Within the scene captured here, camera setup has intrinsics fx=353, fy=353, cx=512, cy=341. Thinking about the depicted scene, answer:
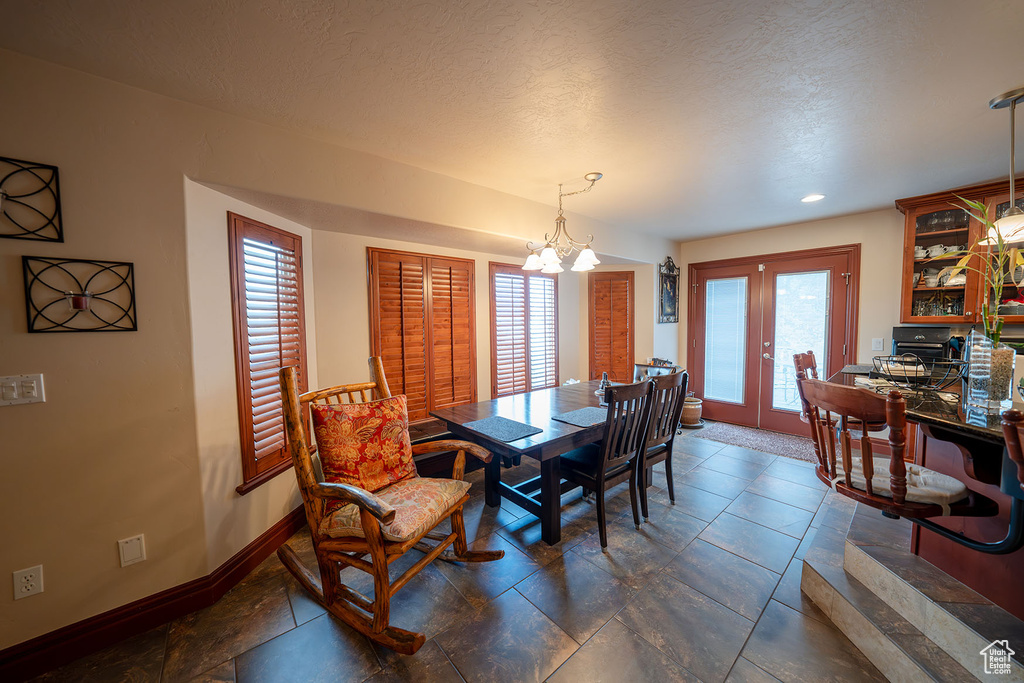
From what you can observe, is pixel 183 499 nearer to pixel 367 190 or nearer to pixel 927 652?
pixel 367 190

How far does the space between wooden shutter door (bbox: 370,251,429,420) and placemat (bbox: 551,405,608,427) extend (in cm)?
139

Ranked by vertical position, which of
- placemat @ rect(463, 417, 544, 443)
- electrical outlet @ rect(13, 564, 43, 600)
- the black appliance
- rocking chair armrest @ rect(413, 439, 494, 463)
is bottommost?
electrical outlet @ rect(13, 564, 43, 600)

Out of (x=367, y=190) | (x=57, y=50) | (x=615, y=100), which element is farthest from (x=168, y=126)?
(x=615, y=100)

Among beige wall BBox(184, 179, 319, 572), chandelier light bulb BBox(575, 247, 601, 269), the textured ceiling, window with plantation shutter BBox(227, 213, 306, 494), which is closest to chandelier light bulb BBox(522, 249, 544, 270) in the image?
chandelier light bulb BBox(575, 247, 601, 269)

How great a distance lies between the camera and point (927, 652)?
4.10ft

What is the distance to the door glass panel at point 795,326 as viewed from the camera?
382 cm

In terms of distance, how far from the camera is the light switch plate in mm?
1327

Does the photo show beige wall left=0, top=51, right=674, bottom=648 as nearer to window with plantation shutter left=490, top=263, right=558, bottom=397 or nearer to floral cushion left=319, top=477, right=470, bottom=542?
floral cushion left=319, top=477, right=470, bottom=542

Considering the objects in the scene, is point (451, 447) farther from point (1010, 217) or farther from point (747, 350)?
point (747, 350)

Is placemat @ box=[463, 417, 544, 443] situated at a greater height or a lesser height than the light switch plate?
lesser

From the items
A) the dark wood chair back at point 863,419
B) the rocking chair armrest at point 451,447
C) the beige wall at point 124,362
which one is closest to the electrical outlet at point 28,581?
the beige wall at point 124,362

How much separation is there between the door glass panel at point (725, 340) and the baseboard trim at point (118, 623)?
4941 mm

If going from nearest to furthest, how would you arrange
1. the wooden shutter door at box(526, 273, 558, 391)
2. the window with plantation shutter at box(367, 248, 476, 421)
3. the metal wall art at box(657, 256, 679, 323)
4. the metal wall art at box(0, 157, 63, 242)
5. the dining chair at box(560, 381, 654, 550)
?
the metal wall art at box(0, 157, 63, 242)
the dining chair at box(560, 381, 654, 550)
the window with plantation shutter at box(367, 248, 476, 421)
the wooden shutter door at box(526, 273, 558, 391)
the metal wall art at box(657, 256, 679, 323)

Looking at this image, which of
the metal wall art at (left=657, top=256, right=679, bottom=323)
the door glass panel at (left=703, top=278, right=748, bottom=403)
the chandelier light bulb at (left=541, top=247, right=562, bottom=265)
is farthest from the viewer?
the metal wall art at (left=657, top=256, right=679, bottom=323)
